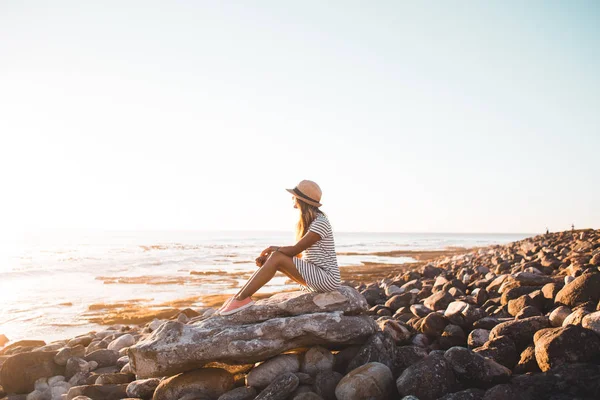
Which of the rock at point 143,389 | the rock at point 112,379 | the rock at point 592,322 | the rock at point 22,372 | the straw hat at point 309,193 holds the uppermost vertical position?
the straw hat at point 309,193

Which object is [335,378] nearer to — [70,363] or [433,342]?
[433,342]

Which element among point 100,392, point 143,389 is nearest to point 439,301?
point 143,389

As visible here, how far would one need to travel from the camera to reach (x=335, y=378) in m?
5.25

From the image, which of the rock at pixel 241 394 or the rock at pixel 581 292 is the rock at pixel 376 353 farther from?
the rock at pixel 581 292

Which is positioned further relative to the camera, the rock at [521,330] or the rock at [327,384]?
the rock at [521,330]

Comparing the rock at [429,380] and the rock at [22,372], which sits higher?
the rock at [429,380]

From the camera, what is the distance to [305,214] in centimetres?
666

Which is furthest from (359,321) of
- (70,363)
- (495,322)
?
(70,363)

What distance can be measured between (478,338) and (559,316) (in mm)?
1147

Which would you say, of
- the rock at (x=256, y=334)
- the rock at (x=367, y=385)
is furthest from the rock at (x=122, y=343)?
the rock at (x=367, y=385)

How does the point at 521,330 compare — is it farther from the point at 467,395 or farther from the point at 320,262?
the point at 320,262

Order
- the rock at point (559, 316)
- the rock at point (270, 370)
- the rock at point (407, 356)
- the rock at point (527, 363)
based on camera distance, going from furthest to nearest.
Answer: the rock at point (559, 316)
the rock at point (407, 356)
the rock at point (270, 370)
the rock at point (527, 363)

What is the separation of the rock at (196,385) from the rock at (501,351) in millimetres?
3498

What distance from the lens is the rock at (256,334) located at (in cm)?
554
